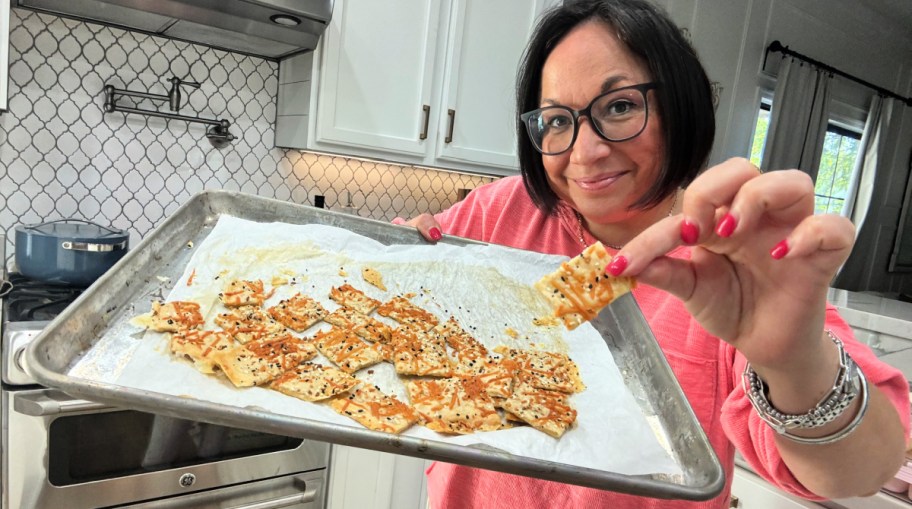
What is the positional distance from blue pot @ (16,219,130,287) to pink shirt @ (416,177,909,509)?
46.4 inches

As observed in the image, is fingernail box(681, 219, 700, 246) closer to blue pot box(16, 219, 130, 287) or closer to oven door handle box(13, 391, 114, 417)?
oven door handle box(13, 391, 114, 417)

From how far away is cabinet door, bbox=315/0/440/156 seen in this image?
91.2 inches

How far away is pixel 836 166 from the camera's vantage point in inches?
199

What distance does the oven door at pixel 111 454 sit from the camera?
1.66m

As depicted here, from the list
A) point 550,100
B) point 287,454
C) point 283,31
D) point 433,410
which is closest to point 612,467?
point 433,410

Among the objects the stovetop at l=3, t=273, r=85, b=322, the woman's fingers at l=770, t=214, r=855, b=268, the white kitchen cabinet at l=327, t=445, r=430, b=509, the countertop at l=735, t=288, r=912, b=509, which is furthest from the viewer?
the countertop at l=735, t=288, r=912, b=509

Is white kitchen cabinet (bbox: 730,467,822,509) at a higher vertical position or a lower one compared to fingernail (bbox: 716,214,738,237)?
lower

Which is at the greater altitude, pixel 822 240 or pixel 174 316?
pixel 822 240

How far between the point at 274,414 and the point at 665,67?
0.89 meters

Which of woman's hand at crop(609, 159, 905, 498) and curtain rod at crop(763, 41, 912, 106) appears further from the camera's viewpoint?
curtain rod at crop(763, 41, 912, 106)

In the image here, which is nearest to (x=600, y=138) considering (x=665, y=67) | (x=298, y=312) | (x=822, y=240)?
(x=665, y=67)

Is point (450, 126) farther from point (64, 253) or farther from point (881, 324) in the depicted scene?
point (881, 324)

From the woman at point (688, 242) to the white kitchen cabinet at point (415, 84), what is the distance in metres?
1.12

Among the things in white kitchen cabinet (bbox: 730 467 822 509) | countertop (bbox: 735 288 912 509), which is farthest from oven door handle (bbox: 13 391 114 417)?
countertop (bbox: 735 288 912 509)
